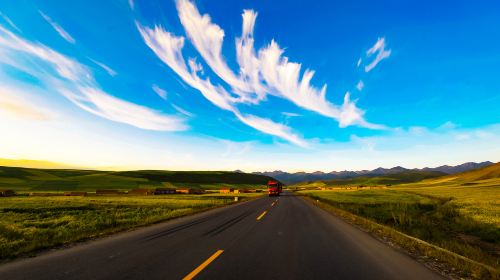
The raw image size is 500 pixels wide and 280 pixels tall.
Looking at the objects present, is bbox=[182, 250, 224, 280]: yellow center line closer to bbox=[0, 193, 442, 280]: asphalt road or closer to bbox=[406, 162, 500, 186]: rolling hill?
bbox=[0, 193, 442, 280]: asphalt road

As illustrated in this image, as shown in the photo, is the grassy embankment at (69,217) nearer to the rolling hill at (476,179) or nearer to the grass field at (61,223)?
the grass field at (61,223)

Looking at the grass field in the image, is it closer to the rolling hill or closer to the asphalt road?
the asphalt road

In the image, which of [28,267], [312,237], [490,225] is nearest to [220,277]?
[28,267]

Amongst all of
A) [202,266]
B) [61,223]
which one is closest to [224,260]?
[202,266]

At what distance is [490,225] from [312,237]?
1548 centimetres

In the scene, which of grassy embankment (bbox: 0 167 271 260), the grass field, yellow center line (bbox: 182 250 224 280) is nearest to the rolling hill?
grassy embankment (bbox: 0 167 271 260)

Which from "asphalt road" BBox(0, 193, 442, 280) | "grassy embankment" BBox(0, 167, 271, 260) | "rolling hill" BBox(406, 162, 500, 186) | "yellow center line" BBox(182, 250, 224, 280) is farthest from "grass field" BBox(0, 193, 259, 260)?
"rolling hill" BBox(406, 162, 500, 186)

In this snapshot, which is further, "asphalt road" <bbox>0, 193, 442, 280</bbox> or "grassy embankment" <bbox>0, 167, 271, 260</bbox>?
"grassy embankment" <bbox>0, 167, 271, 260</bbox>

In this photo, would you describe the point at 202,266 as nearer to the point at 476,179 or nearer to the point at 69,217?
the point at 69,217

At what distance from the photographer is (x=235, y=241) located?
10.5 meters

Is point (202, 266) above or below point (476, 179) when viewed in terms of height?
below

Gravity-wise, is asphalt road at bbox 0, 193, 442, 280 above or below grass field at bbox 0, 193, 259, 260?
above

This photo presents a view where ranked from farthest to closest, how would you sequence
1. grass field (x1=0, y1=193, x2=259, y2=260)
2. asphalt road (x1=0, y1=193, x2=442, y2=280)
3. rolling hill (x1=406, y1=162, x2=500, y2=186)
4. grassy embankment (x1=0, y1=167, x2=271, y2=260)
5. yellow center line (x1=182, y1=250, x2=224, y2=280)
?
rolling hill (x1=406, y1=162, x2=500, y2=186), grassy embankment (x1=0, y1=167, x2=271, y2=260), grass field (x1=0, y1=193, x2=259, y2=260), asphalt road (x1=0, y1=193, x2=442, y2=280), yellow center line (x1=182, y1=250, x2=224, y2=280)

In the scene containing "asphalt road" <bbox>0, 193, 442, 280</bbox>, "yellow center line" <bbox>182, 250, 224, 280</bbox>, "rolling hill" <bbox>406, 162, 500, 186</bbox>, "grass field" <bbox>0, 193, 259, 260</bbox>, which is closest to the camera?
"yellow center line" <bbox>182, 250, 224, 280</bbox>
